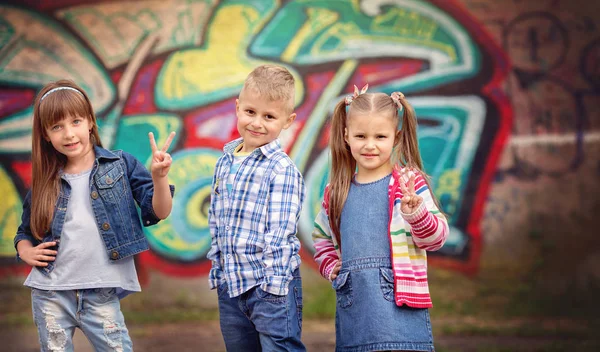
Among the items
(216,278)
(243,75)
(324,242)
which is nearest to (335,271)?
(324,242)

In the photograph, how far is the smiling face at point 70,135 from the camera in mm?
3107

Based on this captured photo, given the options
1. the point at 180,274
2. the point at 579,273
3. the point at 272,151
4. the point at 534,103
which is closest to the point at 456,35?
the point at 534,103

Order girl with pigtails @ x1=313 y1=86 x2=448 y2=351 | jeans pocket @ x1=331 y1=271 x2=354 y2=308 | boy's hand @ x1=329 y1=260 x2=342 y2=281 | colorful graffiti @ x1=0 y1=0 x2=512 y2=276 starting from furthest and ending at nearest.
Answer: colorful graffiti @ x1=0 y1=0 x2=512 y2=276
boy's hand @ x1=329 y1=260 x2=342 y2=281
jeans pocket @ x1=331 y1=271 x2=354 y2=308
girl with pigtails @ x1=313 y1=86 x2=448 y2=351

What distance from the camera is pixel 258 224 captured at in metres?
2.92

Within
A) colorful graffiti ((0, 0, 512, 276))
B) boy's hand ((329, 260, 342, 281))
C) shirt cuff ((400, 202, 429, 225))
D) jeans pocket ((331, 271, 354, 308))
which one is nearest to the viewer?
shirt cuff ((400, 202, 429, 225))

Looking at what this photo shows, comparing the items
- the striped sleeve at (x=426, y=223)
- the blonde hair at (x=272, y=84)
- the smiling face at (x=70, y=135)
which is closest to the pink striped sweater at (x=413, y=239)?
the striped sleeve at (x=426, y=223)

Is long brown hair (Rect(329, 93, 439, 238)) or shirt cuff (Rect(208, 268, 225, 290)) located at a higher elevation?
long brown hair (Rect(329, 93, 439, 238))

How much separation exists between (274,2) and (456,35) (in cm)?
160

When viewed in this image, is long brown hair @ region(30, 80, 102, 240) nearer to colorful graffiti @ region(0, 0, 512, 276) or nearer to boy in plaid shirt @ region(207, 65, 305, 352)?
boy in plaid shirt @ region(207, 65, 305, 352)

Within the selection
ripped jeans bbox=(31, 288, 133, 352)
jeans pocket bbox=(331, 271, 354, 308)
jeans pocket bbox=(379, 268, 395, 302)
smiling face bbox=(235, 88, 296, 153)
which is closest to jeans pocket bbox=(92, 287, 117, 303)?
ripped jeans bbox=(31, 288, 133, 352)

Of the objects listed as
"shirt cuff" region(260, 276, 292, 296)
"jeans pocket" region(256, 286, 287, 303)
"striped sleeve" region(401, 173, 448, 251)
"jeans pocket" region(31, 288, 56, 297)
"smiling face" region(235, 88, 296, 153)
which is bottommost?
"jeans pocket" region(256, 286, 287, 303)

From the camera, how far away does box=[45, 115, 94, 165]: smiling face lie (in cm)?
311

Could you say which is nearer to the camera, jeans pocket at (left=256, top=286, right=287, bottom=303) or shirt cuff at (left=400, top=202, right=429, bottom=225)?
shirt cuff at (left=400, top=202, right=429, bottom=225)

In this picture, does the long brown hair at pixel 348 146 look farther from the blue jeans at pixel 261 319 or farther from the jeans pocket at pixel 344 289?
the blue jeans at pixel 261 319
